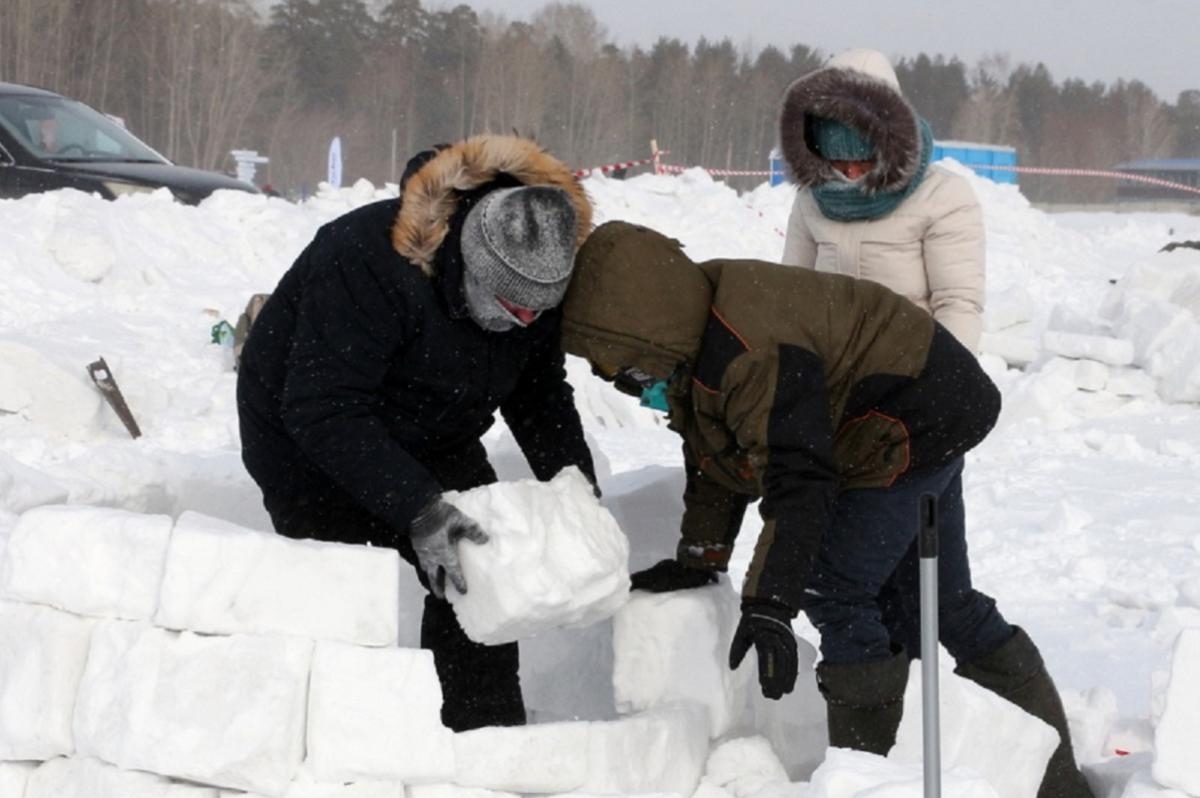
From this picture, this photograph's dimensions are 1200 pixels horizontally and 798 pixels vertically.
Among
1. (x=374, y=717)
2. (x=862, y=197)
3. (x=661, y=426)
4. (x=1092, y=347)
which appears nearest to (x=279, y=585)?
(x=374, y=717)

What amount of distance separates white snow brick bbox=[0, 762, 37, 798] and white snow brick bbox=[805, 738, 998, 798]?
4.91 feet

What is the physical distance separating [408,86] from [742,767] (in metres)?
40.1

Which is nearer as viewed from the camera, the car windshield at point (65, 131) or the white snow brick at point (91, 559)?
the white snow brick at point (91, 559)

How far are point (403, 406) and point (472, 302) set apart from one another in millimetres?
341

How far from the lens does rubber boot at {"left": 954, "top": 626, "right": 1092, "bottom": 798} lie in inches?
126

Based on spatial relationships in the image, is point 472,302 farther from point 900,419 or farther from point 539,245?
point 900,419

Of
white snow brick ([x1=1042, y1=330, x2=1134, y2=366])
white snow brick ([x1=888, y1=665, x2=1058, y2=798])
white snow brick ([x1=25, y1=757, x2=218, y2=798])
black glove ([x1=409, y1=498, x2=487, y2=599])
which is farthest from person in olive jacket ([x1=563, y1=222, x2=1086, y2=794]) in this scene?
white snow brick ([x1=1042, y1=330, x2=1134, y2=366])

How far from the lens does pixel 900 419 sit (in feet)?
9.39

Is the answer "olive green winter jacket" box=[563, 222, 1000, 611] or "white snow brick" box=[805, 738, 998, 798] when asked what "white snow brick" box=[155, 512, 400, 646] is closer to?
"olive green winter jacket" box=[563, 222, 1000, 611]

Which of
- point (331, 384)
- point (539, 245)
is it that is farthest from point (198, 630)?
point (539, 245)

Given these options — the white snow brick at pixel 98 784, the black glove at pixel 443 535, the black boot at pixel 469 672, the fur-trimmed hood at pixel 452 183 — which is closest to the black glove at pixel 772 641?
the black glove at pixel 443 535

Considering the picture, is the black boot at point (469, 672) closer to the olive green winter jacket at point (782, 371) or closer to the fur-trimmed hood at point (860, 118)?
the olive green winter jacket at point (782, 371)

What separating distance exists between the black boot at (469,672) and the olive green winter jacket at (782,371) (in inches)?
30.4

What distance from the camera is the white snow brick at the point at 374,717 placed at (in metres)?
2.68
